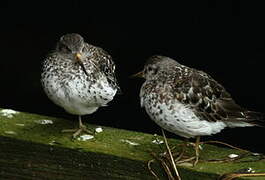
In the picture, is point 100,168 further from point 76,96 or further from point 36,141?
point 76,96

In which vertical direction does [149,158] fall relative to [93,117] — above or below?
above

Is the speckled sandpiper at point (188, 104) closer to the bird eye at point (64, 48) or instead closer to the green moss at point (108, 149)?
the green moss at point (108, 149)

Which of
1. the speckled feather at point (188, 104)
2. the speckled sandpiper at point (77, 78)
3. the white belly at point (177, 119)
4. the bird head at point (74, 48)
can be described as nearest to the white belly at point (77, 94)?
the speckled sandpiper at point (77, 78)

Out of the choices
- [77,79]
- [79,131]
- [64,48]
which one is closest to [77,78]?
[77,79]

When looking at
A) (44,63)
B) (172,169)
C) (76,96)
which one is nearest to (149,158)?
(172,169)

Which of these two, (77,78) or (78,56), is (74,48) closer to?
(78,56)

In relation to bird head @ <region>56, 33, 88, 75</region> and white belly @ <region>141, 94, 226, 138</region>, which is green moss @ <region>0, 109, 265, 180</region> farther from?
bird head @ <region>56, 33, 88, 75</region>
